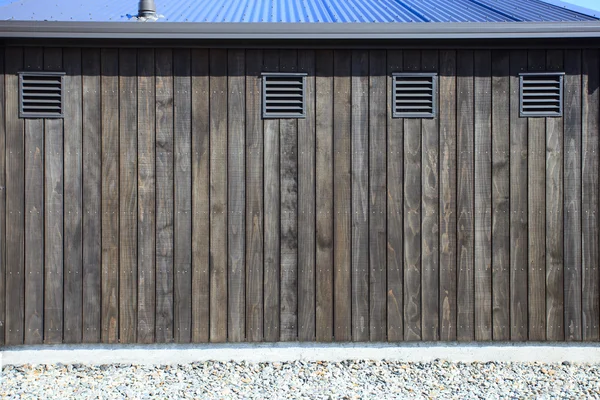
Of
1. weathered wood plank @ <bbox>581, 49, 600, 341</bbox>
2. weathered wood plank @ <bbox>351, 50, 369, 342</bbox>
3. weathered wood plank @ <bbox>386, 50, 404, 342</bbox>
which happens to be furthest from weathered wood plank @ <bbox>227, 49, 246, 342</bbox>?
weathered wood plank @ <bbox>581, 49, 600, 341</bbox>

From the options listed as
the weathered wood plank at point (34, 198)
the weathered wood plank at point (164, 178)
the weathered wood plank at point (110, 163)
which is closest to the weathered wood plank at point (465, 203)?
the weathered wood plank at point (164, 178)

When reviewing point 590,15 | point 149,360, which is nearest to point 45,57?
point 149,360

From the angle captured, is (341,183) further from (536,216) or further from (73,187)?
(73,187)

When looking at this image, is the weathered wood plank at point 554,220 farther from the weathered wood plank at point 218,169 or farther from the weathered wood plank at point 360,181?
the weathered wood plank at point 218,169

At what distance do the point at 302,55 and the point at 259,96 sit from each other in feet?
1.54

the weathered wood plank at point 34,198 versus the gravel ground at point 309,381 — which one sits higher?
the weathered wood plank at point 34,198

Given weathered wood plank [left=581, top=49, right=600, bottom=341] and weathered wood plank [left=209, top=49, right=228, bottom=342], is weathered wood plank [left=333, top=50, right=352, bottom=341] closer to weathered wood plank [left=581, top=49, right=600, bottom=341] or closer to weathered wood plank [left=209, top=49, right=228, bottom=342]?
weathered wood plank [left=209, top=49, right=228, bottom=342]

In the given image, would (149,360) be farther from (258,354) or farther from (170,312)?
(258,354)

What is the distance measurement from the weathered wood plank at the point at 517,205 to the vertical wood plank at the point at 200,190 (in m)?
2.40

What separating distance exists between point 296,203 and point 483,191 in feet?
4.88

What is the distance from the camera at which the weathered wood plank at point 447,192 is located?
399 cm

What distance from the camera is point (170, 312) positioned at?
395 cm

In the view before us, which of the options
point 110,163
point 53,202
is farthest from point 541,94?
point 53,202

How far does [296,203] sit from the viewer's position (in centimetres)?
396
